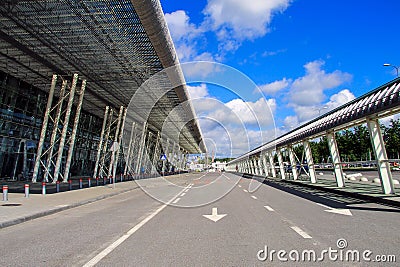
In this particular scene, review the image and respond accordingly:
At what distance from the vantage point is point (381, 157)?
17.5 meters

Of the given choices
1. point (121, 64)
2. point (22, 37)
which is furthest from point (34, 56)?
point (121, 64)

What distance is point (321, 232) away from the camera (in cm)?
916

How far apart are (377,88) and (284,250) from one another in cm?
1254

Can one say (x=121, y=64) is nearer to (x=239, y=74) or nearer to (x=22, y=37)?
(x=22, y=37)

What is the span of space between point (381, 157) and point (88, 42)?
19709 mm

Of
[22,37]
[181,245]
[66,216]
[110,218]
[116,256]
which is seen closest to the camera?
[116,256]

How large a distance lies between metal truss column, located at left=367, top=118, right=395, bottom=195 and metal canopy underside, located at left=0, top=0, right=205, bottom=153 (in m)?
12.5

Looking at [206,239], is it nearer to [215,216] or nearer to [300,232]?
[300,232]

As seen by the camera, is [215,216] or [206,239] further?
[215,216]

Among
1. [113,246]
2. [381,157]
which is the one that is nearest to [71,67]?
[381,157]

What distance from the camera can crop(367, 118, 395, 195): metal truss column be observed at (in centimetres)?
1739

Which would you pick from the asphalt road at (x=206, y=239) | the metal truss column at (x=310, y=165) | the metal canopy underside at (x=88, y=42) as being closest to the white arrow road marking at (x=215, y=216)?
the asphalt road at (x=206, y=239)

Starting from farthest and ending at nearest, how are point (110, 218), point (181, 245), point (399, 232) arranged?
point (110, 218)
point (399, 232)
point (181, 245)

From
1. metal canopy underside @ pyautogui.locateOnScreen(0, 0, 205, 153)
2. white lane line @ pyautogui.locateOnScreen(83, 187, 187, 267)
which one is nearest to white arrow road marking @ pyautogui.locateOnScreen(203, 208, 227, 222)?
white lane line @ pyautogui.locateOnScreen(83, 187, 187, 267)
